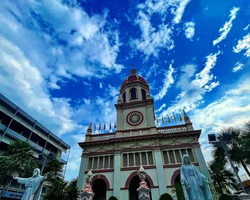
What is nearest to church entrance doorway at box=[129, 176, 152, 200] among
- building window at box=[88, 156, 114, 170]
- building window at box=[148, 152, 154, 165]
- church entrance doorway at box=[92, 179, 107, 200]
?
building window at box=[148, 152, 154, 165]

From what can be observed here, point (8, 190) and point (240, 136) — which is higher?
point (240, 136)

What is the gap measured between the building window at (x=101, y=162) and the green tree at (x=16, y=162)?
7521 mm

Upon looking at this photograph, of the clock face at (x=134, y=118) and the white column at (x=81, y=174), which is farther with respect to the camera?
the clock face at (x=134, y=118)

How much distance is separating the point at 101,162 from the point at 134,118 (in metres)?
9.03

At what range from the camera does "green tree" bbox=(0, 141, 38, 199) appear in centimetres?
1669

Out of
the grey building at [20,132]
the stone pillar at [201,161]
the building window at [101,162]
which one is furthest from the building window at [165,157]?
the grey building at [20,132]

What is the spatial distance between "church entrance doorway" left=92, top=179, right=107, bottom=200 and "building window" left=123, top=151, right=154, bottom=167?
185 inches

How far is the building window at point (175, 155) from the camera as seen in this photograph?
2094cm

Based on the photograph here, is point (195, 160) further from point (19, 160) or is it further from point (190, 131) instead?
point (19, 160)

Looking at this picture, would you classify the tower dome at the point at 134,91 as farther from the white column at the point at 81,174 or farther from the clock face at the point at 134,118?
the white column at the point at 81,174

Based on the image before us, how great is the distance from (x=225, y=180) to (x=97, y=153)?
1958 cm

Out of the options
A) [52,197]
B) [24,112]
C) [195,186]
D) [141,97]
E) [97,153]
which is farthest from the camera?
[24,112]

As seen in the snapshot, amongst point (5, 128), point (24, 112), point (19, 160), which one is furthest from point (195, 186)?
point (24, 112)

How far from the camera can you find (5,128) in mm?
27156
